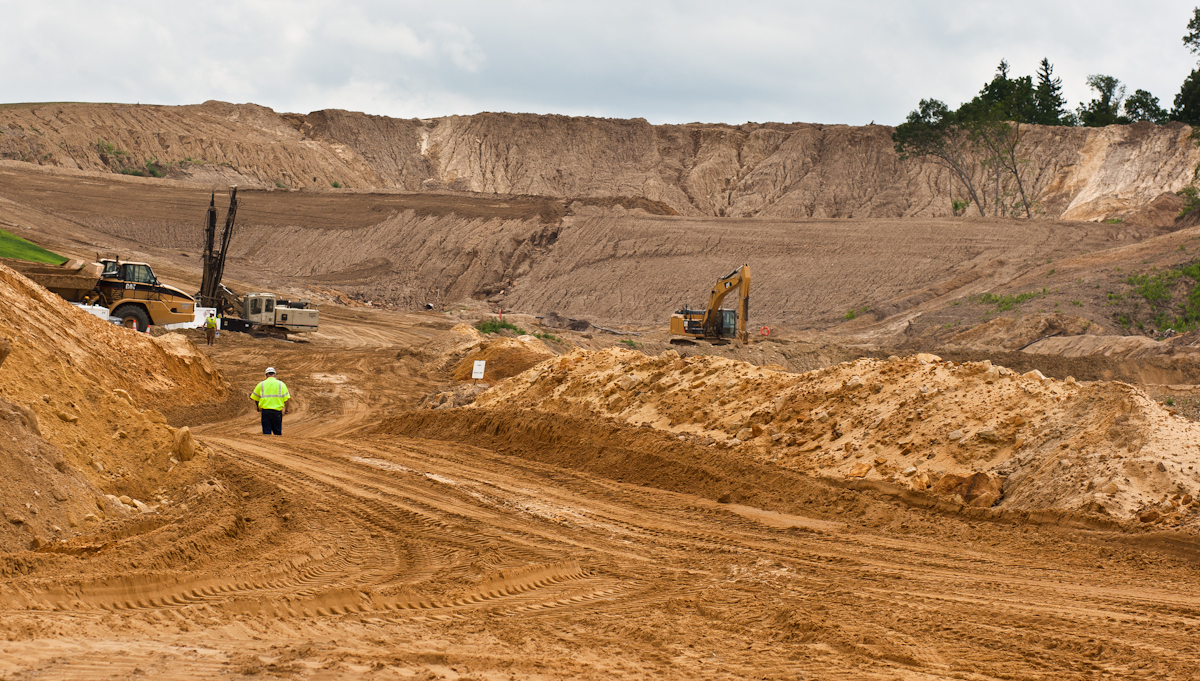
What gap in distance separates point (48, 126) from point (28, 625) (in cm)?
6405

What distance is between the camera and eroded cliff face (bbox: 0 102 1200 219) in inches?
2229

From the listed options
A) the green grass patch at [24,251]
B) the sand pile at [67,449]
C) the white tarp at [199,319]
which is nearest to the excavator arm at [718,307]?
the white tarp at [199,319]

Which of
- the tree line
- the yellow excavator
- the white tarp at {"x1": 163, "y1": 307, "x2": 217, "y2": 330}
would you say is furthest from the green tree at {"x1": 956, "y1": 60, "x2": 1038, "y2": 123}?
the white tarp at {"x1": 163, "y1": 307, "x2": 217, "y2": 330}

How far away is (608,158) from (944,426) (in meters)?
64.7

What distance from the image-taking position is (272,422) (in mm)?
15070

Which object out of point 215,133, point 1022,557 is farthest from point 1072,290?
point 215,133

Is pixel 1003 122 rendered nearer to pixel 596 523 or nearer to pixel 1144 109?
pixel 1144 109

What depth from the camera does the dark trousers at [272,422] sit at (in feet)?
49.0

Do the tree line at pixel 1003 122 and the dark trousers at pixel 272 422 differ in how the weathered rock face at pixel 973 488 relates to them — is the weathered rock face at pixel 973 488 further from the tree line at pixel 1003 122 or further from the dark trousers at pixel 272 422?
the tree line at pixel 1003 122

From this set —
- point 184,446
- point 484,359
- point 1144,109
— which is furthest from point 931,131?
point 184,446

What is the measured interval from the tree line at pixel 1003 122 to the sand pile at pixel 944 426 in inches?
1734

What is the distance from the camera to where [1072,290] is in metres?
33.6

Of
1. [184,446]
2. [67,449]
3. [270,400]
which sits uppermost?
[67,449]

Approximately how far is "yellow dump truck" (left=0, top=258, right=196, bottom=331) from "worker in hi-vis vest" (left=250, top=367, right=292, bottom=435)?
41.3 ft
